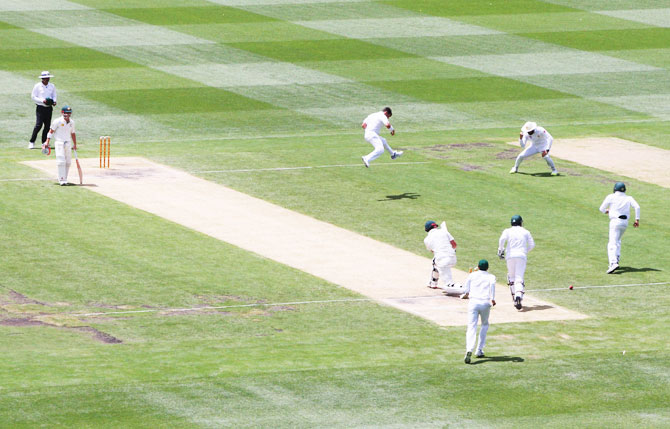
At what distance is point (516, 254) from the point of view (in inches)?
992

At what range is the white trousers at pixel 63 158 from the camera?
33763 millimetres

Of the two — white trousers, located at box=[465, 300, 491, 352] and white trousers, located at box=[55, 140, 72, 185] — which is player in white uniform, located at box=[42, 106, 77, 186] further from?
white trousers, located at box=[465, 300, 491, 352]

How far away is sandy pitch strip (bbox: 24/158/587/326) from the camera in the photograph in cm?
2548

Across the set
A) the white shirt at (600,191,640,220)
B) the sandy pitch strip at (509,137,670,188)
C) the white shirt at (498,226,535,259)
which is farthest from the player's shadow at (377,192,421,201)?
the white shirt at (498,226,535,259)

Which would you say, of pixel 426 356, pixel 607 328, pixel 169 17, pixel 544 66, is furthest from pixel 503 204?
pixel 169 17

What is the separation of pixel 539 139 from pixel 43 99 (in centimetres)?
1513

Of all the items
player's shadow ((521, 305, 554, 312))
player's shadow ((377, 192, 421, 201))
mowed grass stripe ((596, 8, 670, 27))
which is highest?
mowed grass stripe ((596, 8, 670, 27))

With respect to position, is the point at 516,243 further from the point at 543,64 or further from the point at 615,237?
the point at 543,64

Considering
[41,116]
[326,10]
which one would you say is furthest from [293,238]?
[326,10]

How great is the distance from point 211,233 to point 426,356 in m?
9.98

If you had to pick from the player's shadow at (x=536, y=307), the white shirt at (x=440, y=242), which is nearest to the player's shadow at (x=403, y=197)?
the white shirt at (x=440, y=242)

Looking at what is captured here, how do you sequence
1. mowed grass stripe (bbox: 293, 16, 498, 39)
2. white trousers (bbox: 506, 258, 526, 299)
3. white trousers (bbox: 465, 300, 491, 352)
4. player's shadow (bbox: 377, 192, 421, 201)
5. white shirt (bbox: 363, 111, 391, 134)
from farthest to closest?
mowed grass stripe (bbox: 293, 16, 498, 39) < white shirt (bbox: 363, 111, 391, 134) < player's shadow (bbox: 377, 192, 421, 201) < white trousers (bbox: 506, 258, 526, 299) < white trousers (bbox: 465, 300, 491, 352)

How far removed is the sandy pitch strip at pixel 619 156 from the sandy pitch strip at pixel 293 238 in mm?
10844

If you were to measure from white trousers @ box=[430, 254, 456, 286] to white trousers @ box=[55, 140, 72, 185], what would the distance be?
12134 mm
